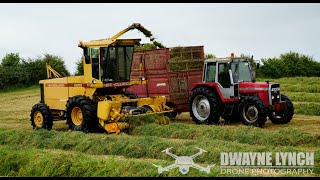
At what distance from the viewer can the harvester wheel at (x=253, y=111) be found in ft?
46.6

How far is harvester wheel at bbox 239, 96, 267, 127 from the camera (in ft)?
46.6

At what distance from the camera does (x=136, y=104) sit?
15.3 metres

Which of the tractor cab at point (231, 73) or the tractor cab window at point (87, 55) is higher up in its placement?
the tractor cab window at point (87, 55)

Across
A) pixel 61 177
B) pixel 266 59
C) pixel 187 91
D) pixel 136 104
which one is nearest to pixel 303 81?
pixel 266 59

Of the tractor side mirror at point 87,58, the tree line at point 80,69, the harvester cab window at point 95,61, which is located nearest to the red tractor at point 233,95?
the harvester cab window at point 95,61

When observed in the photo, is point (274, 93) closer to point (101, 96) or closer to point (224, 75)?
point (224, 75)

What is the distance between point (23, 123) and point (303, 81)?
17565 millimetres

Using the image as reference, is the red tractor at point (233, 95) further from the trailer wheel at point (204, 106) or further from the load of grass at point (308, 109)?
the load of grass at point (308, 109)

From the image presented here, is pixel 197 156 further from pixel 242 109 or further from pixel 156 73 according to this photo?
pixel 156 73

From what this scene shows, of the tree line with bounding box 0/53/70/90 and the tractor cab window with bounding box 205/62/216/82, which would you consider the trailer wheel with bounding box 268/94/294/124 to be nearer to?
the tractor cab window with bounding box 205/62/216/82

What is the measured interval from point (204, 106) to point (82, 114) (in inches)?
155

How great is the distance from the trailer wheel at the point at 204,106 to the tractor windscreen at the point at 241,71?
35.5 inches

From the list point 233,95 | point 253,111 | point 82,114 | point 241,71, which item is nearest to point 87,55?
point 82,114

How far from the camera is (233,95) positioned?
1536cm
